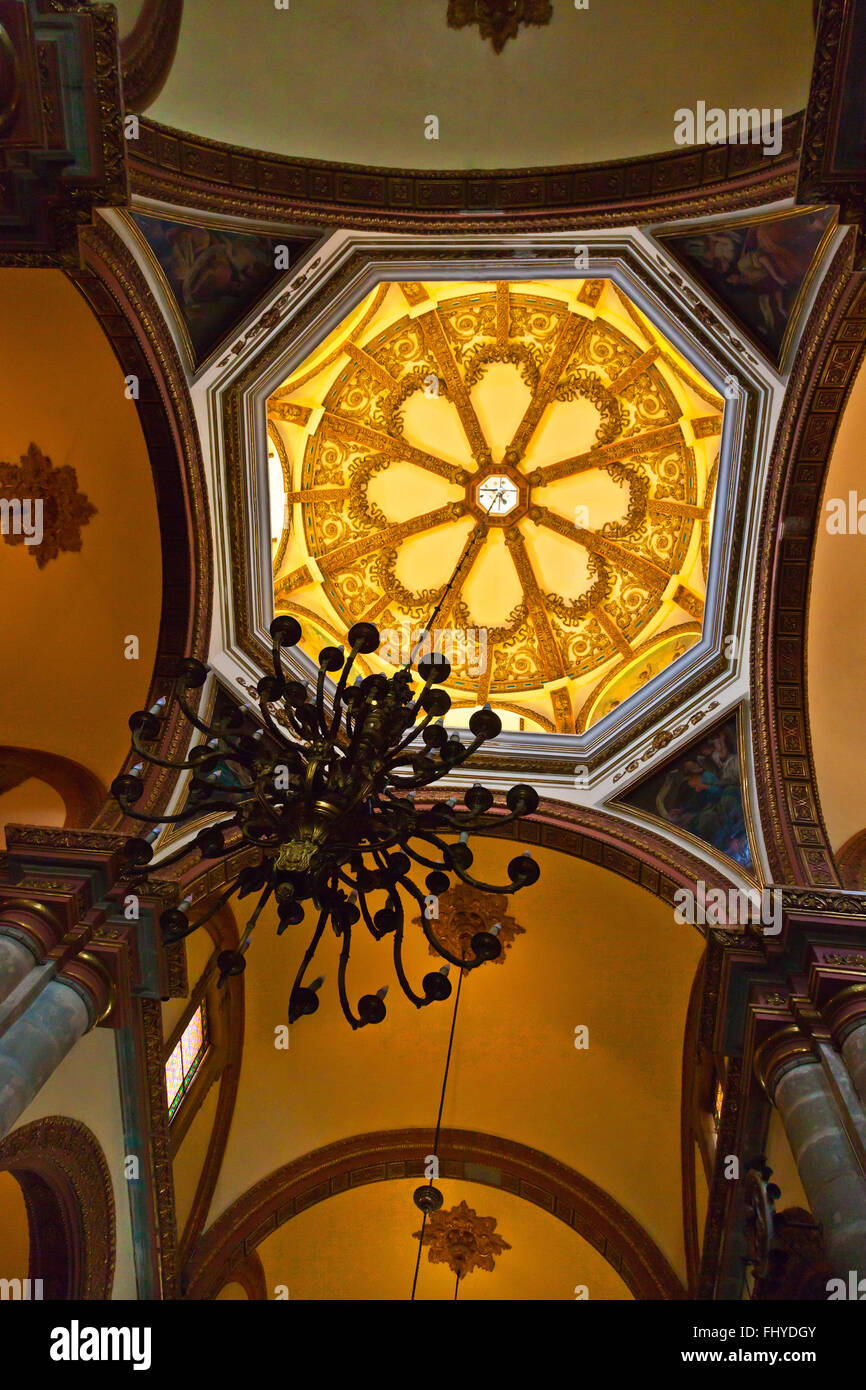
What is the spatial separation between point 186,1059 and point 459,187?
807cm

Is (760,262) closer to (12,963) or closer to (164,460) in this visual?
(164,460)

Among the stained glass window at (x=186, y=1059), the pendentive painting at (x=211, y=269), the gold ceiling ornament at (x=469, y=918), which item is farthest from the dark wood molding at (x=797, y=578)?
the stained glass window at (x=186, y=1059)

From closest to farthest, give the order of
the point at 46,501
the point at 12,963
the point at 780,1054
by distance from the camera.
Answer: the point at 12,963 → the point at 780,1054 → the point at 46,501

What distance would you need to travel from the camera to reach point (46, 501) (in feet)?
31.4

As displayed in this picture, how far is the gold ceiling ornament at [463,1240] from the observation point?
36.4ft

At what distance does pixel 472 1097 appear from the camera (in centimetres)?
1111

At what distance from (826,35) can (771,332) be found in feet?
13.4

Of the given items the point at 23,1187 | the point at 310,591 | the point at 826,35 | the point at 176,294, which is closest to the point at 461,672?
the point at 310,591

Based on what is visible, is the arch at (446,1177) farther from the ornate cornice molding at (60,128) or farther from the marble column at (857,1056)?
the ornate cornice molding at (60,128)

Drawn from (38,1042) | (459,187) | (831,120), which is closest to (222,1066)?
(38,1042)

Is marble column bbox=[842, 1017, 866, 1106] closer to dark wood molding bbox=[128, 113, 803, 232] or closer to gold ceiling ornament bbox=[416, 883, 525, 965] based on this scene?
gold ceiling ornament bbox=[416, 883, 525, 965]

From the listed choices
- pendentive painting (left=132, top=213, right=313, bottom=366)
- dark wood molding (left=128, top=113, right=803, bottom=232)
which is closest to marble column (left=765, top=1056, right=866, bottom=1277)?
dark wood molding (left=128, top=113, right=803, bottom=232)

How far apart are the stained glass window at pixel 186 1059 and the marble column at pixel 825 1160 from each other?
207 inches

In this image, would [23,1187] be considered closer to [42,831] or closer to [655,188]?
[42,831]
